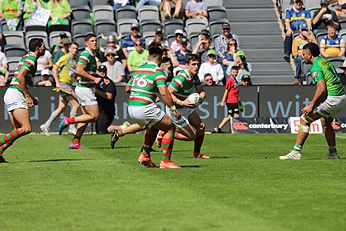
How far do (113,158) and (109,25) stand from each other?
44.4 ft

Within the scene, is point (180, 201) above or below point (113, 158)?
above

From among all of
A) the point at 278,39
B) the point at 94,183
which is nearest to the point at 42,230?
the point at 94,183

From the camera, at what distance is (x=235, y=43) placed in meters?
29.7

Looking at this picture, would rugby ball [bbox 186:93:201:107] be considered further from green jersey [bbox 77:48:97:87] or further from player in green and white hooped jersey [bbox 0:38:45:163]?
green jersey [bbox 77:48:97:87]

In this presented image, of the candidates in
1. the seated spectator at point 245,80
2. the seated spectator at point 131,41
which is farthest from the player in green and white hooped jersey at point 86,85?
the seated spectator at point 131,41

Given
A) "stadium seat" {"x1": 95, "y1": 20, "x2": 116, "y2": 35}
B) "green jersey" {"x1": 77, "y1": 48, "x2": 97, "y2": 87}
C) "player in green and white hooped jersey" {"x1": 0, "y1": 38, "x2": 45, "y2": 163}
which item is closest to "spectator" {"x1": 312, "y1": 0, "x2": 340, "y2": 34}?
"stadium seat" {"x1": 95, "y1": 20, "x2": 116, "y2": 35}

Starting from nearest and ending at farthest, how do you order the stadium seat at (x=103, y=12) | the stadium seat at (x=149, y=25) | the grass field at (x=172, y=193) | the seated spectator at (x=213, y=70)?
the grass field at (x=172, y=193) → the seated spectator at (x=213, y=70) → the stadium seat at (x=149, y=25) → the stadium seat at (x=103, y=12)

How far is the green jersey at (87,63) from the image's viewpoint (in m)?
20.5

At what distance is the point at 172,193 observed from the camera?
12.0 meters

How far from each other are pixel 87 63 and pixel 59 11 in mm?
10526

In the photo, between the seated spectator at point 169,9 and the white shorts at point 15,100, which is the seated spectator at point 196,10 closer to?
the seated spectator at point 169,9

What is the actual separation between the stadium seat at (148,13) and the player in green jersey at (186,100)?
553 inches

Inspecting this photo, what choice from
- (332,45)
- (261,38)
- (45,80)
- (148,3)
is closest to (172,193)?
(45,80)

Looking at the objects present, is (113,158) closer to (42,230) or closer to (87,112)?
(87,112)
